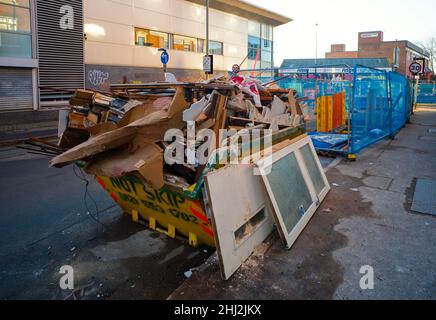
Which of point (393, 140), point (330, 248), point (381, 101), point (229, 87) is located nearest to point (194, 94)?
point (229, 87)

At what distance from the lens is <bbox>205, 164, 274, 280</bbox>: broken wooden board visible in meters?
2.88

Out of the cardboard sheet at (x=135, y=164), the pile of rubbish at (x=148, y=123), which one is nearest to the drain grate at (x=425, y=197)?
the pile of rubbish at (x=148, y=123)

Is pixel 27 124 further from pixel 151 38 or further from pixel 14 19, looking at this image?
pixel 151 38

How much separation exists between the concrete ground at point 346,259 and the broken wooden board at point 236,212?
0.13m

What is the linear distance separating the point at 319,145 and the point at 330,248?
5613mm

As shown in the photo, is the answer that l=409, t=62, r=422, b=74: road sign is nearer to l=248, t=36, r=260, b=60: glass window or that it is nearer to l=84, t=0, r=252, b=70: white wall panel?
l=84, t=0, r=252, b=70: white wall panel

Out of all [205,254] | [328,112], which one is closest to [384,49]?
[328,112]

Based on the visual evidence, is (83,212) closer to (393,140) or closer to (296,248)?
(296,248)

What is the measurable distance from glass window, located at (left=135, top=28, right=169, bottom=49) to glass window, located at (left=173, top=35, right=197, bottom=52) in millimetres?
755

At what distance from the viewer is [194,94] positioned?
164 inches

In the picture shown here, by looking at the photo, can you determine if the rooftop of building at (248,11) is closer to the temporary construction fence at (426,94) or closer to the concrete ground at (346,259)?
the temporary construction fence at (426,94)

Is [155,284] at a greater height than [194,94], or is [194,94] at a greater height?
[194,94]

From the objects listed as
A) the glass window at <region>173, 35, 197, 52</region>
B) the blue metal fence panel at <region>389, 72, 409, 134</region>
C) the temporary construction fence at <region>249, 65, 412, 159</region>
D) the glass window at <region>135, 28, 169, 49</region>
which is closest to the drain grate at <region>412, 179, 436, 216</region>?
the temporary construction fence at <region>249, 65, 412, 159</region>

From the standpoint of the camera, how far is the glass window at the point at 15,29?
42.3 ft
